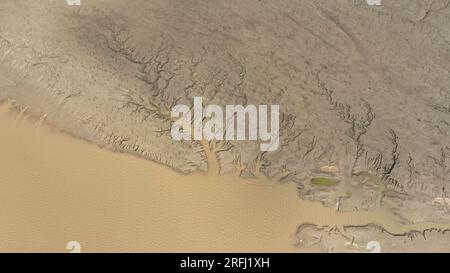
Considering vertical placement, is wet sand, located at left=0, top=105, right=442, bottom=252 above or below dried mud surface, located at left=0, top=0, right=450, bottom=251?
below

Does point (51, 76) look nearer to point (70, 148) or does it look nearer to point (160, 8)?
point (70, 148)

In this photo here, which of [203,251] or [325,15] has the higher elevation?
[325,15]

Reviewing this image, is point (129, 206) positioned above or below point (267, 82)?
below

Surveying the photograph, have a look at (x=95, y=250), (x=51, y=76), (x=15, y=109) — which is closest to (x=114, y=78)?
(x=51, y=76)

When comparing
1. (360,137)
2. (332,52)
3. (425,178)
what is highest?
(332,52)

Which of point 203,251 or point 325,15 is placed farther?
point 325,15

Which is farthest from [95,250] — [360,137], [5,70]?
[360,137]

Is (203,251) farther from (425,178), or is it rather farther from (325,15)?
(325,15)

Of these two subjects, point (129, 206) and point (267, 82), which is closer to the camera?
point (129, 206)

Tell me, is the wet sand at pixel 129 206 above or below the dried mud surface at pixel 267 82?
below

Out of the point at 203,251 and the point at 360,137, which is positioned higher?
the point at 360,137
